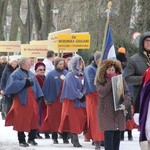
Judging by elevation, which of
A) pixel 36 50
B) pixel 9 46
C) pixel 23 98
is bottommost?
pixel 23 98

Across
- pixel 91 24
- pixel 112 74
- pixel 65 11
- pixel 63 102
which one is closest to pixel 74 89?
pixel 63 102

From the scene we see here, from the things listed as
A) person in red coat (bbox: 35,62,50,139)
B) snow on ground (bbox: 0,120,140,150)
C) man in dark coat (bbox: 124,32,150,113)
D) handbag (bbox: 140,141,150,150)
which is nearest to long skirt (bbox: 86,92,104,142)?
snow on ground (bbox: 0,120,140,150)

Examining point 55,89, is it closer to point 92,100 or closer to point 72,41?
point 92,100

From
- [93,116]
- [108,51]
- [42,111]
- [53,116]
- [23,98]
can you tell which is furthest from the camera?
[42,111]

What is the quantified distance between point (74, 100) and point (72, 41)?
6284 millimetres

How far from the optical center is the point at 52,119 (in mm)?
15617

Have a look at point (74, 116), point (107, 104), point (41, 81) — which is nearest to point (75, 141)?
point (74, 116)

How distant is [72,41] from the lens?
2055 centimetres

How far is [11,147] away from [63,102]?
4.29 ft

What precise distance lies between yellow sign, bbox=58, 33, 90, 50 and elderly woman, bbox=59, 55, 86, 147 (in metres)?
5.78

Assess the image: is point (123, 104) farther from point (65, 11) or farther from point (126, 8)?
point (65, 11)

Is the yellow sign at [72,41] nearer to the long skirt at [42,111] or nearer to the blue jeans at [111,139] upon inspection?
the long skirt at [42,111]

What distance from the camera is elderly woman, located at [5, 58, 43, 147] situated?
14289 mm

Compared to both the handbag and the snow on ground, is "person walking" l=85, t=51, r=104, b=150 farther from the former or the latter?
the handbag
